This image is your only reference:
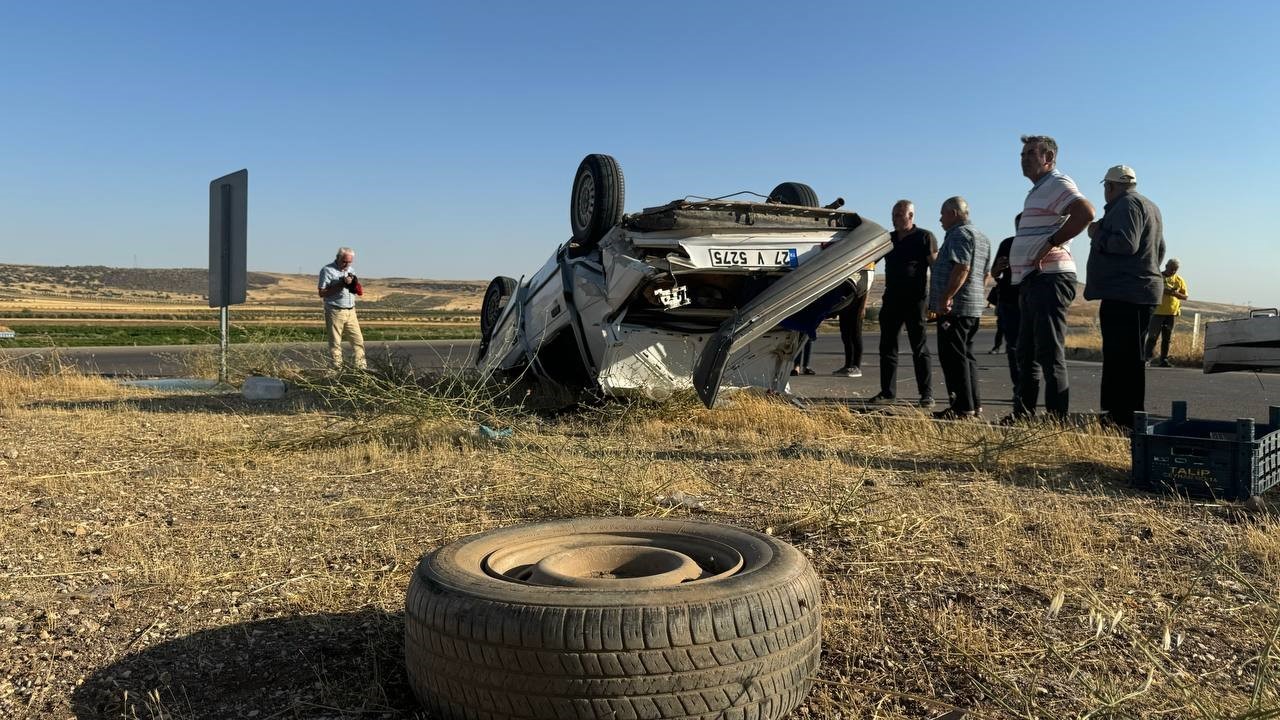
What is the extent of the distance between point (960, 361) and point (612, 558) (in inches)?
223

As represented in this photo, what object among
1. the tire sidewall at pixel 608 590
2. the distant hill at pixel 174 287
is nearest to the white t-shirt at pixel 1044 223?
the tire sidewall at pixel 608 590

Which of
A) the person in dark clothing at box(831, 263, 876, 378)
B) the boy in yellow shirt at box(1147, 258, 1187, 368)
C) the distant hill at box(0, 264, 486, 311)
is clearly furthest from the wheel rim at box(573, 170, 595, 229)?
the distant hill at box(0, 264, 486, 311)

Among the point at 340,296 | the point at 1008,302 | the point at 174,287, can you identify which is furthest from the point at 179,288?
the point at 1008,302

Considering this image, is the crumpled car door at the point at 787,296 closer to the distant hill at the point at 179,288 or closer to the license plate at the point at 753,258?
the license plate at the point at 753,258

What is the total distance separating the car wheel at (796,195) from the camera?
8.31 meters

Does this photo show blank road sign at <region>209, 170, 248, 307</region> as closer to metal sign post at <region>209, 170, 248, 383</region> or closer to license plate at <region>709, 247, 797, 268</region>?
metal sign post at <region>209, 170, 248, 383</region>

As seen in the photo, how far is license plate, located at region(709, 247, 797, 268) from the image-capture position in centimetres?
664

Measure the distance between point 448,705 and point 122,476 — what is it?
400cm

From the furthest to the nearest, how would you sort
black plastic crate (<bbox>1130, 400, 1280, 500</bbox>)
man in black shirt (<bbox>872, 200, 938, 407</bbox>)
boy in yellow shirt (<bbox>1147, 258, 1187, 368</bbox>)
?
boy in yellow shirt (<bbox>1147, 258, 1187, 368</bbox>), man in black shirt (<bbox>872, 200, 938, 407</bbox>), black plastic crate (<bbox>1130, 400, 1280, 500</bbox>)

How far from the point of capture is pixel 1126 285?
20.4 ft

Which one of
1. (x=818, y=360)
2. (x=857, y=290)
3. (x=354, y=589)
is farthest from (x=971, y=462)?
(x=818, y=360)

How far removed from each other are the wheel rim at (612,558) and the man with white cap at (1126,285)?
427 centimetres

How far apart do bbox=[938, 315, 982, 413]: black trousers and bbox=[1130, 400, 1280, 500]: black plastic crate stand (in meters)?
2.54

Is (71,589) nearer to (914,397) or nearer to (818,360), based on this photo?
(914,397)
